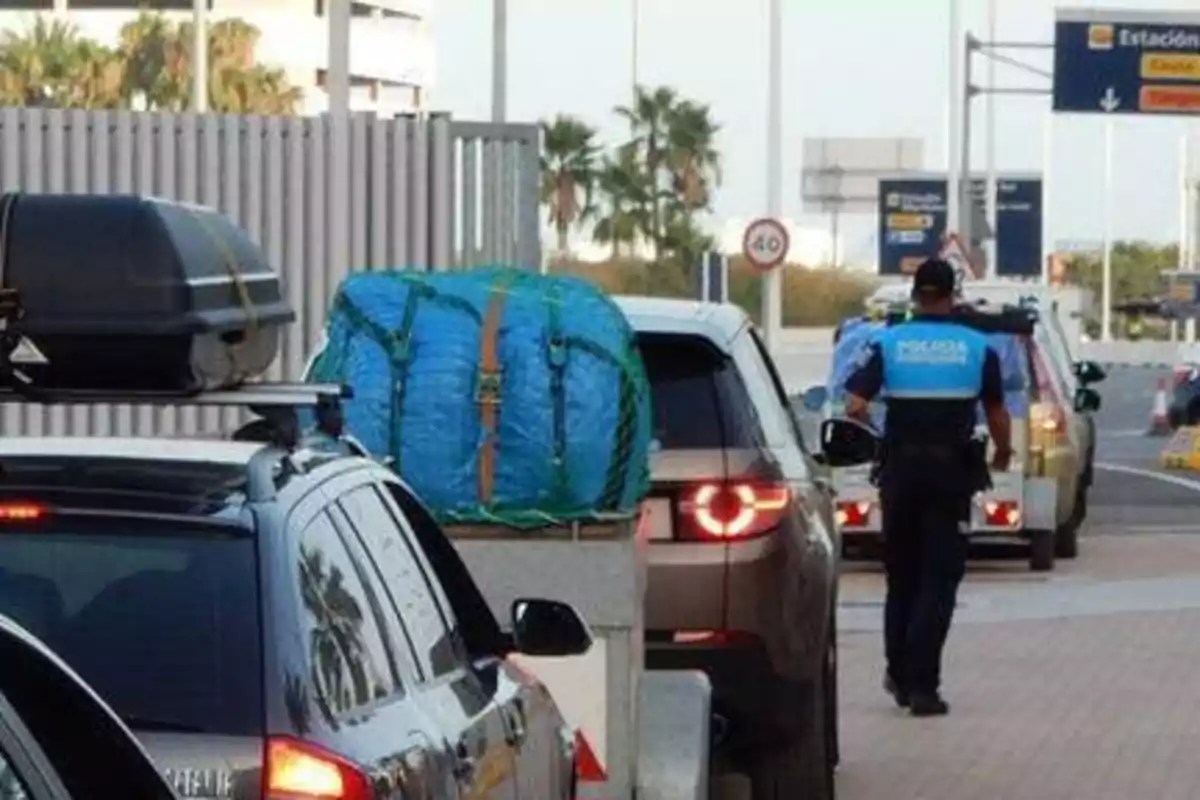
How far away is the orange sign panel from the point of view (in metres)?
53.0

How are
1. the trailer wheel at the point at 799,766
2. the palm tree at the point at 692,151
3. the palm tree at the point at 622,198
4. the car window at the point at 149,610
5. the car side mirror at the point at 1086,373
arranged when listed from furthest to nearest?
the palm tree at the point at 692,151, the palm tree at the point at 622,198, the car side mirror at the point at 1086,373, the trailer wheel at the point at 799,766, the car window at the point at 149,610

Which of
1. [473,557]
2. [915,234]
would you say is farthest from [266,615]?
[915,234]

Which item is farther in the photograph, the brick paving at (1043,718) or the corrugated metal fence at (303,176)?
the corrugated metal fence at (303,176)

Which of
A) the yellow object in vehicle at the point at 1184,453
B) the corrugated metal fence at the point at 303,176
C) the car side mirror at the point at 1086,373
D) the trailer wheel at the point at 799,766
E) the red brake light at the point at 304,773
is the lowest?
the yellow object in vehicle at the point at 1184,453

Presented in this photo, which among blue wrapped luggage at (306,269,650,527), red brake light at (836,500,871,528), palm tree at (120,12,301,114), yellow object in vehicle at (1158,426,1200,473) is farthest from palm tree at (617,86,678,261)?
blue wrapped luggage at (306,269,650,527)

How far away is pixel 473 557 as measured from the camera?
9.27m

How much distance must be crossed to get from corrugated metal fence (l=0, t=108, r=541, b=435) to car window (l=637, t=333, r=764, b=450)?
7.38 metres

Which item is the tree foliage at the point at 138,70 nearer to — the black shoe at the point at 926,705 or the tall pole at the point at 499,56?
the tall pole at the point at 499,56

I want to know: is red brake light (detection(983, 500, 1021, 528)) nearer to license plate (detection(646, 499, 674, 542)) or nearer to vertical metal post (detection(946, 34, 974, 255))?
license plate (detection(646, 499, 674, 542))

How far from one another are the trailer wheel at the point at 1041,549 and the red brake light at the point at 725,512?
1291 cm

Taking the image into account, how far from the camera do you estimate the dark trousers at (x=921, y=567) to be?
14.5m

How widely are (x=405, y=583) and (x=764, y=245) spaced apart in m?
30.9

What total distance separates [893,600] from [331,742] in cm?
908

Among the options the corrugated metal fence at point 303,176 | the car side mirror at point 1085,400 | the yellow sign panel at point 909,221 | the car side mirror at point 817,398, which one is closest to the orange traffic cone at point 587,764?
the corrugated metal fence at point 303,176
